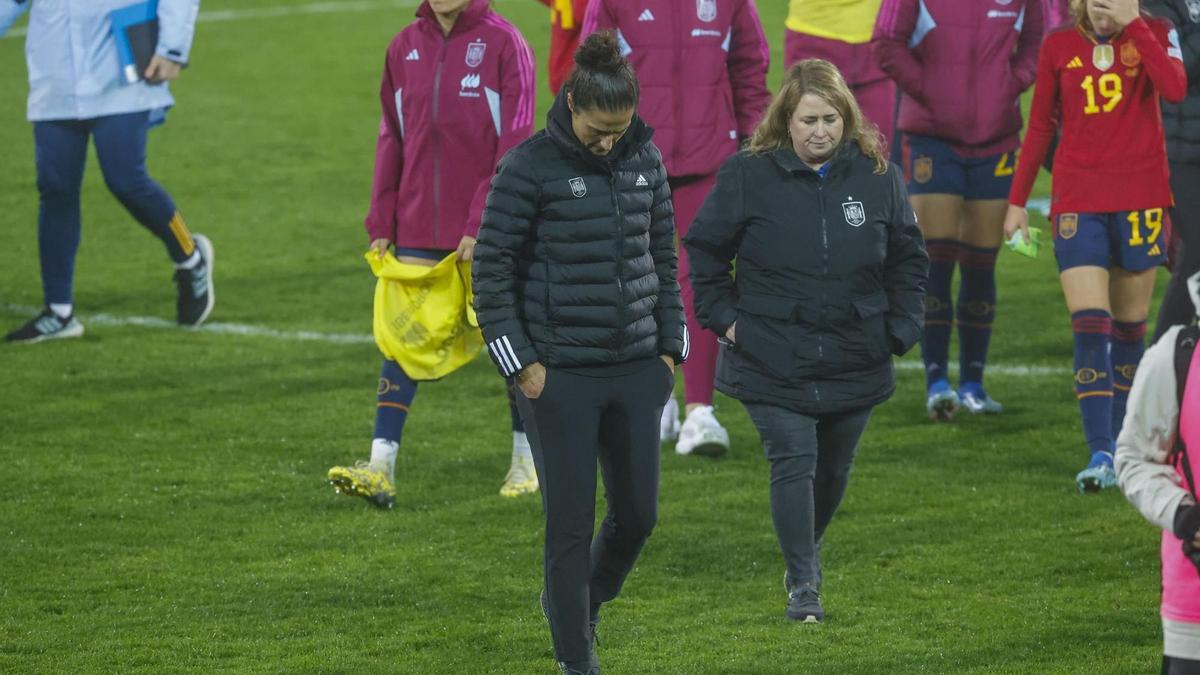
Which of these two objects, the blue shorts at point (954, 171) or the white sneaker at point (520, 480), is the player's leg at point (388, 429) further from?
the blue shorts at point (954, 171)

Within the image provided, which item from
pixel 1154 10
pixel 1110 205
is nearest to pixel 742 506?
pixel 1110 205

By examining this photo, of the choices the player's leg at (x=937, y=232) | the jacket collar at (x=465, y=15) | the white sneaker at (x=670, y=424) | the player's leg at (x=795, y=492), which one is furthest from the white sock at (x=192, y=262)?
the player's leg at (x=795, y=492)

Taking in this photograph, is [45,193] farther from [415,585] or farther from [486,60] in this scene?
[415,585]

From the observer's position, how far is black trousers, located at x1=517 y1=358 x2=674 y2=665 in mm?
5363

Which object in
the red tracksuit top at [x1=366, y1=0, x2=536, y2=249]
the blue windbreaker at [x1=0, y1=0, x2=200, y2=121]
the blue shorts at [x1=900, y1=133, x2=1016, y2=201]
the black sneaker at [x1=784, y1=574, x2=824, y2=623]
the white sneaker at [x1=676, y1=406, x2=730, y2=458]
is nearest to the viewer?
the black sneaker at [x1=784, y1=574, x2=824, y2=623]

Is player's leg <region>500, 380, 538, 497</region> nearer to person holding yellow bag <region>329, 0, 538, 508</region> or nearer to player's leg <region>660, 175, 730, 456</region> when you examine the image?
person holding yellow bag <region>329, 0, 538, 508</region>

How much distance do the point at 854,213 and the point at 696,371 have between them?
2443 millimetres

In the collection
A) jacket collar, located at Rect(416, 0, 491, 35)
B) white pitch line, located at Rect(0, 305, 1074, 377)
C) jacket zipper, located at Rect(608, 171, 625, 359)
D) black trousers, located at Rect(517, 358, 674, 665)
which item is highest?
jacket collar, located at Rect(416, 0, 491, 35)

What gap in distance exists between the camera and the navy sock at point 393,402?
24.9 ft

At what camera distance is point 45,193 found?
10.0 meters

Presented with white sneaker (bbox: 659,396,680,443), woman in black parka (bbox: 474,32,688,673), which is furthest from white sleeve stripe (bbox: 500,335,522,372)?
white sneaker (bbox: 659,396,680,443)

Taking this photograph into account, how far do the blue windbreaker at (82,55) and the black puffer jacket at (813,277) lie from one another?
4.59m

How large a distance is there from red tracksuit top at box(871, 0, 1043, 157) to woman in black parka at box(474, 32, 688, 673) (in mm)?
3308

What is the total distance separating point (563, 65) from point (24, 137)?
26.5 feet
